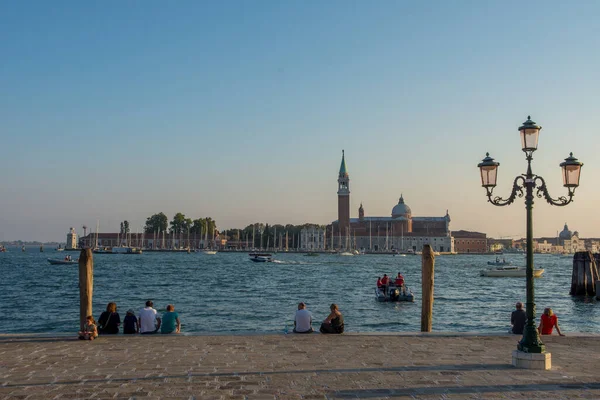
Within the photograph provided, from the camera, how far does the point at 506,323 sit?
2222cm

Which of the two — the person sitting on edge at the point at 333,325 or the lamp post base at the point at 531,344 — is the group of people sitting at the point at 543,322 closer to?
the lamp post base at the point at 531,344

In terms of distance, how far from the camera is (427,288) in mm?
15078

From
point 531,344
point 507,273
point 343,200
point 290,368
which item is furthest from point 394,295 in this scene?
point 343,200

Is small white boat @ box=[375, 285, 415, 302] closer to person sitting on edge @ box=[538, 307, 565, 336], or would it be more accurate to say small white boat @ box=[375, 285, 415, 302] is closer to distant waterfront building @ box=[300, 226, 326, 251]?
person sitting on edge @ box=[538, 307, 565, 336]

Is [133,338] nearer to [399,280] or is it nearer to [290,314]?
[290,314]

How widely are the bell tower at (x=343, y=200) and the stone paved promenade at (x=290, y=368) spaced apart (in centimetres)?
13758

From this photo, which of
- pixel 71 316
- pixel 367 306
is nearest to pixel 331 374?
pixel 71 316

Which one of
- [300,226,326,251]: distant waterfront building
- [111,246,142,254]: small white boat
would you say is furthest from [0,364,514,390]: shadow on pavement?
[300,226,326,251]: distant waterfront building

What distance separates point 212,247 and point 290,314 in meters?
133

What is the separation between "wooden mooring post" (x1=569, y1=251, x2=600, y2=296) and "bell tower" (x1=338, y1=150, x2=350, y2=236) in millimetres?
111325

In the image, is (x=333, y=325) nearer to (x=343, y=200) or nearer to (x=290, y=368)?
(x=290, y=368)

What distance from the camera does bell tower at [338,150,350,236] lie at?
149000 mm

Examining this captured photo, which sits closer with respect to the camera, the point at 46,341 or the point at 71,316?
the point at 46,341

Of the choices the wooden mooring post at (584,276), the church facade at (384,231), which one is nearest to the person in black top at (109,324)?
the wooden mooring post at (584,276)
